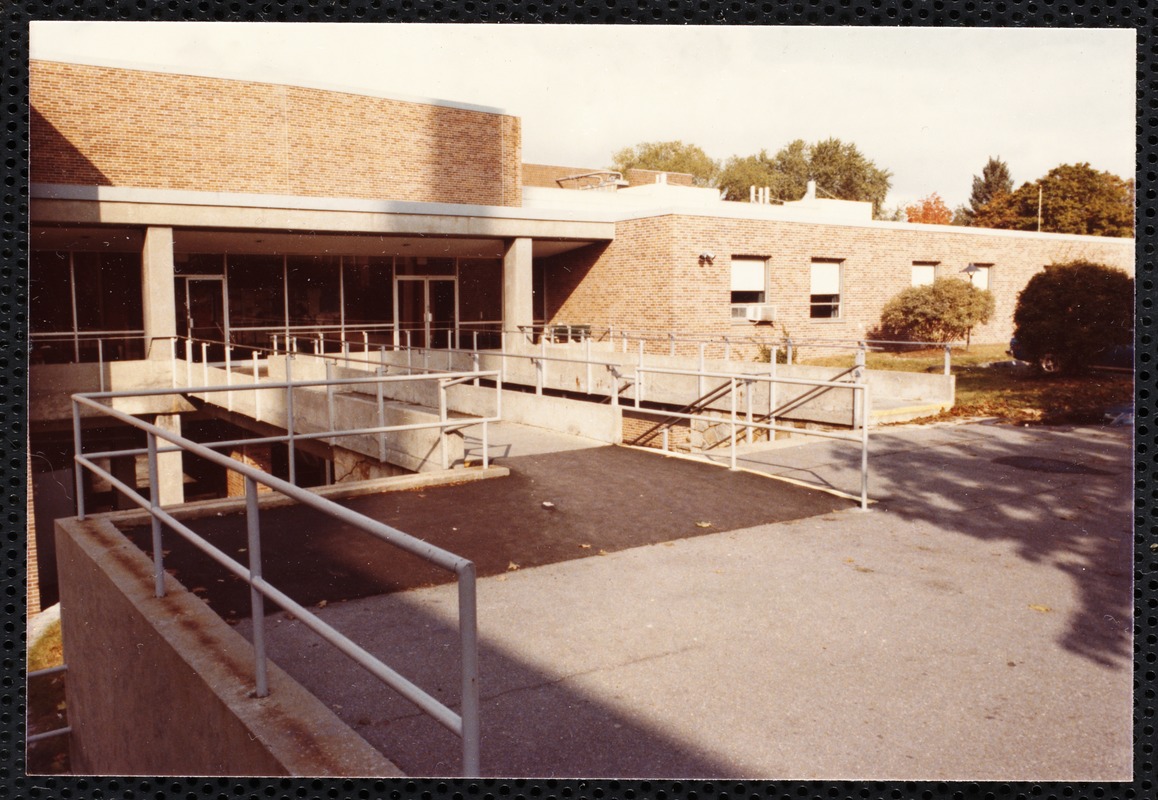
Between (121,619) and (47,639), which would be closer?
(121,619)

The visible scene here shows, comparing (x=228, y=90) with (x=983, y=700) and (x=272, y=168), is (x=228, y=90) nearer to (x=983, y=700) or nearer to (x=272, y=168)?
(x=272, y=168)

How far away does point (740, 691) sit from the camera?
161 inches

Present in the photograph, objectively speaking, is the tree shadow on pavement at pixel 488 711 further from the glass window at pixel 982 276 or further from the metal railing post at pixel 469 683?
the glass window at pixel 982 276

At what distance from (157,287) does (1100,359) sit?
1921 cm

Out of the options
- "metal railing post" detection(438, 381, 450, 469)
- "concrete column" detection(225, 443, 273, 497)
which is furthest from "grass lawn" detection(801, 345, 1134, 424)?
"concrete column" detection(225, 443, 273, 497)

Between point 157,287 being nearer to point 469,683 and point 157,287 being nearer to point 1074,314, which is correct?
point 1074,314

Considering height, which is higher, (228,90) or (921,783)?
(228,90)

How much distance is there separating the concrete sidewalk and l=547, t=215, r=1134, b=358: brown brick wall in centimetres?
1626

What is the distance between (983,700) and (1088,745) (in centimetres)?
45

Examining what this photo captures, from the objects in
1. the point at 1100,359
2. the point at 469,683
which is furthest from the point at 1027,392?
the point at 469,683

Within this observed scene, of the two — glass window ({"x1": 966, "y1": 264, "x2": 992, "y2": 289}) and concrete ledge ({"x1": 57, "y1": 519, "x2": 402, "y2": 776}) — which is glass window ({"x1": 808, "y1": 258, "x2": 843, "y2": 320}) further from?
concrete ledge ({"x1": 57, "y1": 519, "x2": 402, "y2": 776})

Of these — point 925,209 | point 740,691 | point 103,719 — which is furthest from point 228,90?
point 925,209

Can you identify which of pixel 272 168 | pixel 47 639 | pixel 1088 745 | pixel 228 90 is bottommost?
pixel 47 639

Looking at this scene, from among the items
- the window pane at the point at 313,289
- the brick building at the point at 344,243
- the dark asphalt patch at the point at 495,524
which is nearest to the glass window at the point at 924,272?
the brick building at the point at 344,243
